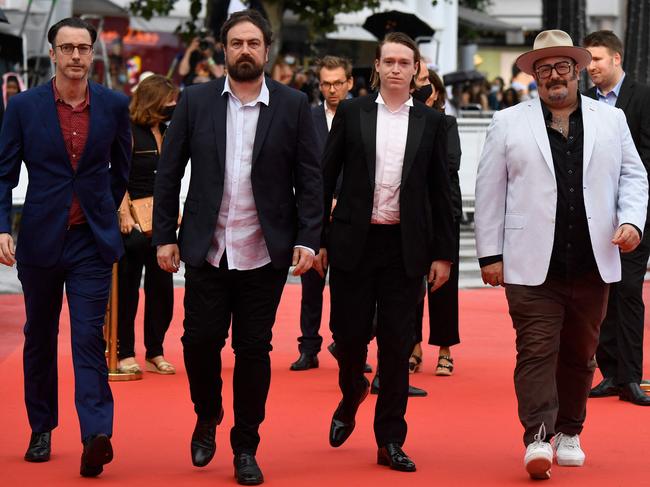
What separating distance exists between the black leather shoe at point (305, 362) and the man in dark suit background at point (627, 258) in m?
2.06

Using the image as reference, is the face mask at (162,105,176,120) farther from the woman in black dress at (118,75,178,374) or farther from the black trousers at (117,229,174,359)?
the black trousers at (117,229,174,359)

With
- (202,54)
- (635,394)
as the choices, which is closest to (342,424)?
(635,394)

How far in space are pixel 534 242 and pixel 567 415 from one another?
925 millimetres

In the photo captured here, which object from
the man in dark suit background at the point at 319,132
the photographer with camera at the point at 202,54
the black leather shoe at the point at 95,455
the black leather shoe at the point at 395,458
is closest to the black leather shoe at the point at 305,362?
the man in dark suit background at the point at 319,132

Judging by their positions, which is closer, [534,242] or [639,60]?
[534,242]

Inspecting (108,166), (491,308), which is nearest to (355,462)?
(108,166)

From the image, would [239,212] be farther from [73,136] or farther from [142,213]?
[142,213]

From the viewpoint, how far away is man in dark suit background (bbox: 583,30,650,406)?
9.27 meters

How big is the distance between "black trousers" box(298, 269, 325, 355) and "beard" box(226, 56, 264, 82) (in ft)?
12.2

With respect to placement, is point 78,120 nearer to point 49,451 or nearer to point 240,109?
point 240,109

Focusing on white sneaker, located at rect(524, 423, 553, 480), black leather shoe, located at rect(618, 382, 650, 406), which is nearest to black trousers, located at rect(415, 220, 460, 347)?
black leather shoe, located at rect(618, 382, 650, 406)

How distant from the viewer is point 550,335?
7266 millimetres

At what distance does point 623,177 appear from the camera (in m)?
7.43

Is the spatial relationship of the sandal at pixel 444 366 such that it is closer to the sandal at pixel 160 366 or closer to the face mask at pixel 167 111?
the sandal at pixel 160 366
